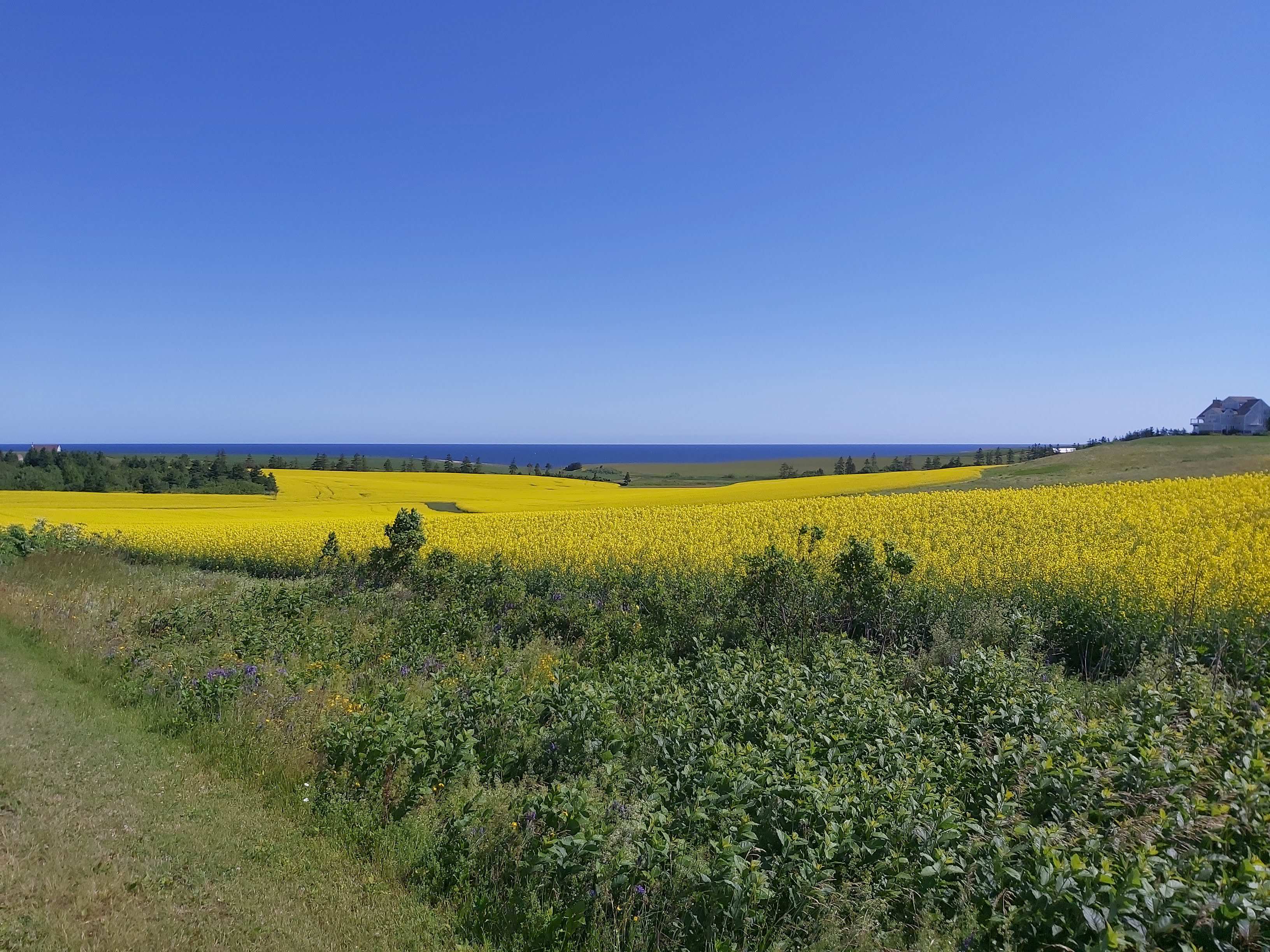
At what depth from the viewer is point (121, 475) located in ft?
144

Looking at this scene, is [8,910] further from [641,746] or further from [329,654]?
[329,654]

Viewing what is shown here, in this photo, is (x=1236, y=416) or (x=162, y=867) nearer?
(x=162, y=867)

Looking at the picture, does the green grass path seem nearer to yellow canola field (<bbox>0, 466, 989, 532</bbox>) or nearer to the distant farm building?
yellow canola field (<bbox>0, 466, 989, 532</bbox>)

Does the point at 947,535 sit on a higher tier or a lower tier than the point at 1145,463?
lower

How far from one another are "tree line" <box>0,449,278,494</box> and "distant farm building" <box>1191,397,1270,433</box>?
3224 inches

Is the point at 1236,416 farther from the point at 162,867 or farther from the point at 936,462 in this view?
the point at 162,867

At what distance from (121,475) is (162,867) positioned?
51651mm

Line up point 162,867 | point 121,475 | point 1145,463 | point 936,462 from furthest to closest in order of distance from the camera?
point 936,462 → point 121,475 → point 1145,463 → point 162,867

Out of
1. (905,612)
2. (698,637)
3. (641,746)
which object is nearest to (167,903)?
(641,746)

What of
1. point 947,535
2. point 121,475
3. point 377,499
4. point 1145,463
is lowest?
point 377,499

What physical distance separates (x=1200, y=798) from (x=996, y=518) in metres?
14.0

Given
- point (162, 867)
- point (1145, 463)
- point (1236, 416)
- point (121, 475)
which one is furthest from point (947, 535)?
point (1236, 416)

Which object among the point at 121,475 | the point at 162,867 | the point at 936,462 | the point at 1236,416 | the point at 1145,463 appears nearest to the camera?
the point at 162,867

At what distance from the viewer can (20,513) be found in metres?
27.2
